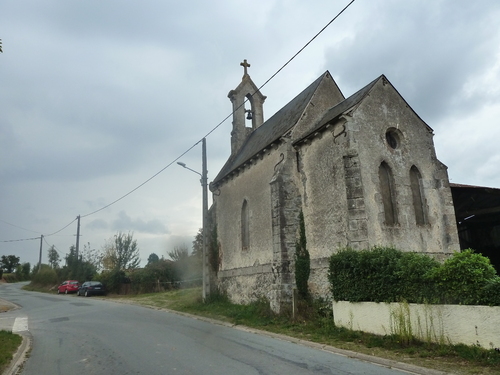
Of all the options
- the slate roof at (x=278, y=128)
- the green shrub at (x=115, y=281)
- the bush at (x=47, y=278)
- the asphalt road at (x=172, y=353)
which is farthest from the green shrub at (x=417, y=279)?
the bush at (x=47, y=278)

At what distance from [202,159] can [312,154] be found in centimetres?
730

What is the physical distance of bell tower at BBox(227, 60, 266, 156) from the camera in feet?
76.5

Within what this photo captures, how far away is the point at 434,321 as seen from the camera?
8.31 m

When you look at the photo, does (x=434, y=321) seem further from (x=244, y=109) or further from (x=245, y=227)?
(x=244, y=109)

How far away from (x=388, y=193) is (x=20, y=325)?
14043mm

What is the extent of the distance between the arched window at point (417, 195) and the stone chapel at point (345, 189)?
34mm

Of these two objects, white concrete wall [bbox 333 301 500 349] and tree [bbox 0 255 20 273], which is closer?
white concrete wall [bbox 333 301 500 349]

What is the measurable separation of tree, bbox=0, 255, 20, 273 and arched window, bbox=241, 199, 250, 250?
89562 millimetres

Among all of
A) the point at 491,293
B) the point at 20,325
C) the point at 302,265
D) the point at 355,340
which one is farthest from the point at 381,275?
the point at 20,325

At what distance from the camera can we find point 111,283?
33.2 meters

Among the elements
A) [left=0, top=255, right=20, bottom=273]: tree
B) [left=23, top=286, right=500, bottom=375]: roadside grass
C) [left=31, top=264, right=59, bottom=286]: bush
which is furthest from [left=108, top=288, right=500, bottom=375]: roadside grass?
[left=0, top=255, right=20, bottom=273]: tree

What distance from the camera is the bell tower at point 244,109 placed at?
23.3m

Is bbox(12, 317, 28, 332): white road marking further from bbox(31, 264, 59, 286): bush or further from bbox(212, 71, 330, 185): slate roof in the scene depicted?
bbox(31, 264, 59, 286): bush

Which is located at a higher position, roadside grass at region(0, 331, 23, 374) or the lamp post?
the lamp post
